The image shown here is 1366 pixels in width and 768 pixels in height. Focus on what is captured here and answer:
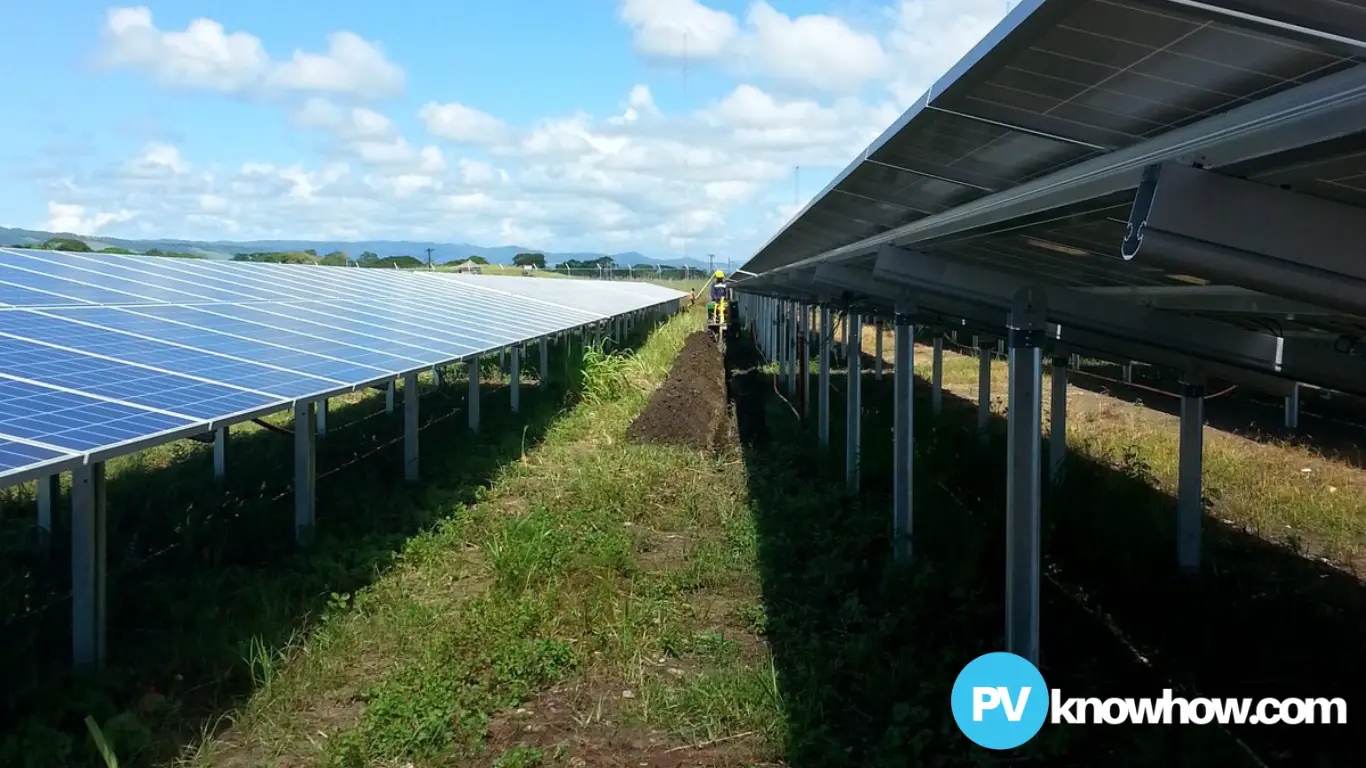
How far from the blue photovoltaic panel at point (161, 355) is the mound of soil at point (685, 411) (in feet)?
19.4

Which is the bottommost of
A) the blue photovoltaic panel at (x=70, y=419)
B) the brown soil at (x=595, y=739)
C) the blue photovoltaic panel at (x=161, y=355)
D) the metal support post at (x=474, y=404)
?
the brown soil at (x=595, y=739)

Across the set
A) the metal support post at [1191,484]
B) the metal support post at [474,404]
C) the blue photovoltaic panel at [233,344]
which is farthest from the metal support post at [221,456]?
the metal support post at [1191,484]

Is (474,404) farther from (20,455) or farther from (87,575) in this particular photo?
(20,455)

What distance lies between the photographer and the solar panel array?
5070 mm

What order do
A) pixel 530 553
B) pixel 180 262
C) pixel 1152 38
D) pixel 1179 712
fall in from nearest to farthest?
pixel 1152 38
pixel 1179 712
pixel 530 553
pixel 180 262

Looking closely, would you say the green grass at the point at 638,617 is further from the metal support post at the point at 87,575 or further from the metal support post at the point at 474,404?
the metal support post at the point at 474,404

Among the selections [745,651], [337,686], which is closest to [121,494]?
[337,686]

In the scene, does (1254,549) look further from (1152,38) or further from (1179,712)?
(1152,38)

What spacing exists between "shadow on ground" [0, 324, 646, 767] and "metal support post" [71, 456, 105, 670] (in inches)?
6.1

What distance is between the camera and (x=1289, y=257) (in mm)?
2631

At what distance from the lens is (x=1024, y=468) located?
4820mm

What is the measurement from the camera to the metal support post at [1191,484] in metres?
7.10

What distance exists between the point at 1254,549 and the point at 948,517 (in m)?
2.23

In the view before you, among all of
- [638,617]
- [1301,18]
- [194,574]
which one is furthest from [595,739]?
[1301,18]
